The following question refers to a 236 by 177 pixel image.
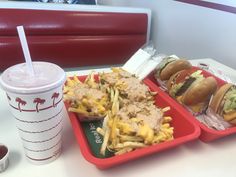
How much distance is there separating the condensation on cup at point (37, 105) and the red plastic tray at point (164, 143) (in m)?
0.07

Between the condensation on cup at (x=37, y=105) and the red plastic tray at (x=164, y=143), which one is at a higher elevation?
the condensation on cup at (x=37, y=105)

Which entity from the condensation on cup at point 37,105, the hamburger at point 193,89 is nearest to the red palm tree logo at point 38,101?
the condensation on cup at point 37,105

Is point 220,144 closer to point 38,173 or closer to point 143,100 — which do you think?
point 143,100

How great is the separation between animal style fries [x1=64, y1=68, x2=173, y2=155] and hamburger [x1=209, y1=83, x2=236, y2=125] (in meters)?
0.14

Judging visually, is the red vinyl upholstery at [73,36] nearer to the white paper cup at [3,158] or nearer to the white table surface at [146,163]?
the white table surface at [146,163]

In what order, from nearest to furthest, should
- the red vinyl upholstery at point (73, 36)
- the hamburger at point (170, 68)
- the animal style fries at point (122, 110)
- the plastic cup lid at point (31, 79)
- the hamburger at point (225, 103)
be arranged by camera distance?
the plastic cup lid at point (31, 79)
the animal style fries at point (122, 110)
the hamburger at point (225, 103)
the hamburger at point (170, 68)
the red vinyl upholstery at point (73, 36)

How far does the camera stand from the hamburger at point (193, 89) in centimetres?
72

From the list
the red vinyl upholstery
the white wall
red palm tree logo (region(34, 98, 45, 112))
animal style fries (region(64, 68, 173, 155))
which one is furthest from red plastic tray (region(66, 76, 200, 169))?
the red vinyl upholstery

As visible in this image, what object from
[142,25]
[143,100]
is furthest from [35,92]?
[142,25]

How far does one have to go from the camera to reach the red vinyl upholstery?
5.06 ft

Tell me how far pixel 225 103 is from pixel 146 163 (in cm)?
29

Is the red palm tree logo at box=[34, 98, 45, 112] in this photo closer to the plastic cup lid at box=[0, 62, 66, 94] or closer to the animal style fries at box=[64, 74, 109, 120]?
the plastic cup lid at box=[0, 62, 66, 94]

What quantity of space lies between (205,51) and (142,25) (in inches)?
22.5

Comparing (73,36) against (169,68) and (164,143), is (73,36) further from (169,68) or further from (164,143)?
(164,143)
